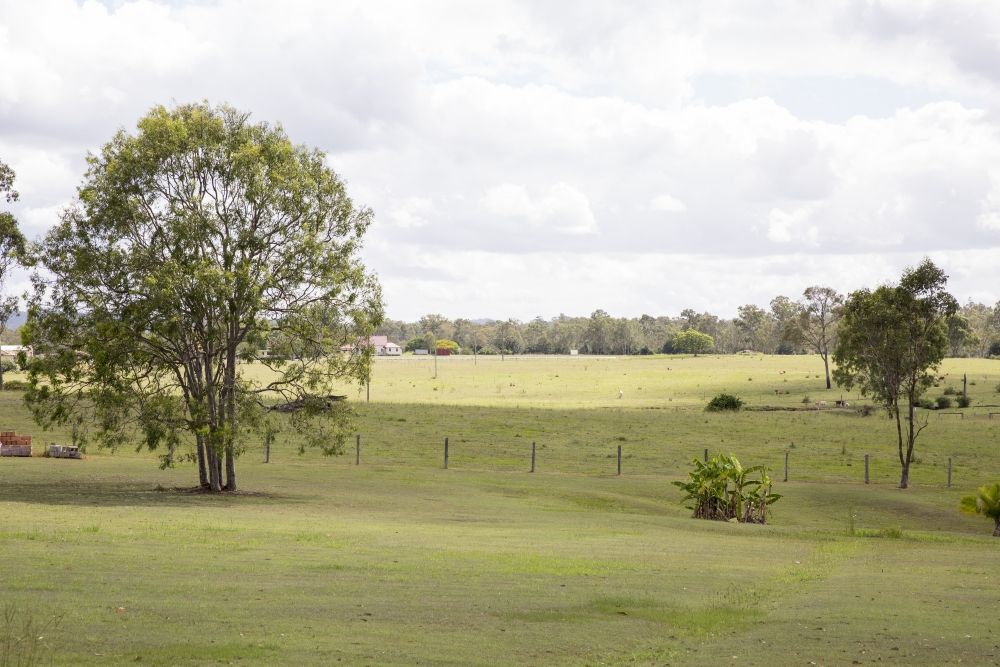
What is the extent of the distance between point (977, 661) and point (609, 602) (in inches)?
202

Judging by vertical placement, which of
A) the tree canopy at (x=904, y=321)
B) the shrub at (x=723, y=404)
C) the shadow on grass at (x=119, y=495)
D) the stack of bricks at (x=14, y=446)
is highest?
the tree canopy at (x=904, y=321)

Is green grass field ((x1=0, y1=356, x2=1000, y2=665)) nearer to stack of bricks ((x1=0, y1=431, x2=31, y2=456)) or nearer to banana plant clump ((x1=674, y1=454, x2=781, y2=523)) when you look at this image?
banana plant clump ((x1=674, y1=454, x2=781, y2=523))

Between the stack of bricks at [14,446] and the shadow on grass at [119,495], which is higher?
the stack of bricks at [14,446]

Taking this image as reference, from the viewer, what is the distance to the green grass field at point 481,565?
41.3 feet

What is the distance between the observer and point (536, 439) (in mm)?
64812

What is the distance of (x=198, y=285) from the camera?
32281 millimetres

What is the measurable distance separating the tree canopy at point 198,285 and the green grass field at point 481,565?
2.83 m

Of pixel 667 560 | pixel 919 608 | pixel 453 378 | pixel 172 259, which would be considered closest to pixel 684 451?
pixel 172 259

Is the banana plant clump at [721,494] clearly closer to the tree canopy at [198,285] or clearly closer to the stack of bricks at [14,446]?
the tree canopy at [198,285]

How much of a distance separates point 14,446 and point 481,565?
31.8 meters

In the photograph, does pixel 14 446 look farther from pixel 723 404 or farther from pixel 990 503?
pixel 723 404

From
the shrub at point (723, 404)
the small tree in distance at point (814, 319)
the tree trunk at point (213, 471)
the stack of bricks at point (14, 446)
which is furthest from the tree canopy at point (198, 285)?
the small tree in distance at point (814, 319)

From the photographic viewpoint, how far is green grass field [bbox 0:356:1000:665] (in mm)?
12578

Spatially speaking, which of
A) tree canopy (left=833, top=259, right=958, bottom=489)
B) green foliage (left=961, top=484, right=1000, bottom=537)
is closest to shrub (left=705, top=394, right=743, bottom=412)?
tree canopy (left=833, top=259, right=958, bottom=489)
